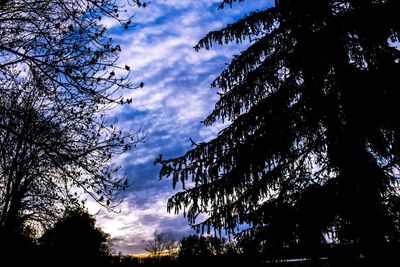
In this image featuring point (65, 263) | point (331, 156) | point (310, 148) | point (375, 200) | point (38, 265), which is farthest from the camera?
point (65, 263)

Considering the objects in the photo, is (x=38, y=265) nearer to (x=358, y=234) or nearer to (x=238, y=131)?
(x=238, y=131)

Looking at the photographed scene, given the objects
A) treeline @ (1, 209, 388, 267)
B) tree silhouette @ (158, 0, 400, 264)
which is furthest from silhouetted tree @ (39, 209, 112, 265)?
tree silhouette @ (158, 0, 400, 264)

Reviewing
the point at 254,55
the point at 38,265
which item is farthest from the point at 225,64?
the point at 38,265

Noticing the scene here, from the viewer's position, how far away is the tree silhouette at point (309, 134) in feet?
18.8

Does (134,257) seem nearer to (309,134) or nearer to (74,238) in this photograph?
(74,238)

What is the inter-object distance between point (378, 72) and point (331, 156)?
1810mm

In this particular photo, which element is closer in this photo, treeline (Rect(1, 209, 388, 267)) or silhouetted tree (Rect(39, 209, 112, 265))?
treeline (Rect(1, 209, 388, 267))

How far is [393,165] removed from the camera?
5.80 meters

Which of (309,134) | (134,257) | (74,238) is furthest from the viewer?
(74,238)

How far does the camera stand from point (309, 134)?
6.90m

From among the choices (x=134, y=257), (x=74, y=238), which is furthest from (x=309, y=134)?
(x=74, y=238)

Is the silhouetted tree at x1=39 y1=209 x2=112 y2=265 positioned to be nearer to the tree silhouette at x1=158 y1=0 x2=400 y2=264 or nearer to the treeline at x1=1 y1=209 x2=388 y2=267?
the treeline at x1=1 y1=209 x2=388 y2=267

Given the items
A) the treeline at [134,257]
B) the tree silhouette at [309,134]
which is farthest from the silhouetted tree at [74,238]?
the tree silhouette at [309,134]

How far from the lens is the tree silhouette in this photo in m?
5.73
